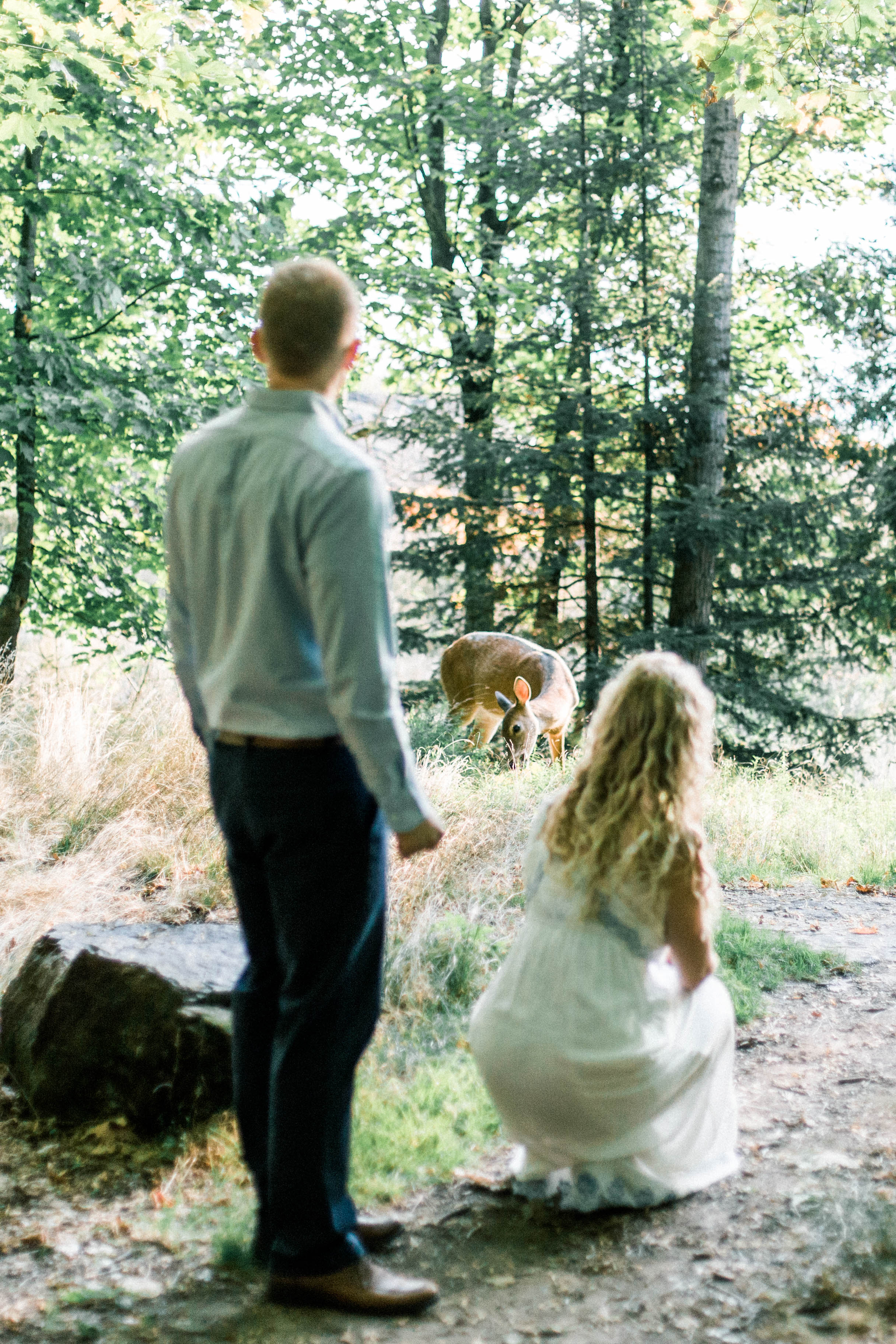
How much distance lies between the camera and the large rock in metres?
3.50

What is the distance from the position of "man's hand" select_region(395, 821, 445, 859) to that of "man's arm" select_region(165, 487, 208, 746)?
0.57 metres

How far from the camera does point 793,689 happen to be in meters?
13.6

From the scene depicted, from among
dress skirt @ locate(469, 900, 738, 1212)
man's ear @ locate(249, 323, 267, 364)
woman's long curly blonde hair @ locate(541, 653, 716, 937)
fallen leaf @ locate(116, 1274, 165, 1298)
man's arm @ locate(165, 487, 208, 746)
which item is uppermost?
man's ear @ locate(249, 323, 267, 364)

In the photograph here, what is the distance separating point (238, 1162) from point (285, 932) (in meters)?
1.33

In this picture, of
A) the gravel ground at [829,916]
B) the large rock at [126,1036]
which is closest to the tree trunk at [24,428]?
the large rock at [126,1036]

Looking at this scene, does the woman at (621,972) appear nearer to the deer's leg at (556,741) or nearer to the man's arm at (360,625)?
the man's arm at (360,625)

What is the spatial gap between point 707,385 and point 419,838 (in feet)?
38.6

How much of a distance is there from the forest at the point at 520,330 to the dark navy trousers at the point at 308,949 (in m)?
7.26

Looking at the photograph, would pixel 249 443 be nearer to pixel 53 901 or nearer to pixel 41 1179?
pixel 41 1179

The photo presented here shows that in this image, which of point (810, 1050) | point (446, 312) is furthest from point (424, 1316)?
point (446, 312)

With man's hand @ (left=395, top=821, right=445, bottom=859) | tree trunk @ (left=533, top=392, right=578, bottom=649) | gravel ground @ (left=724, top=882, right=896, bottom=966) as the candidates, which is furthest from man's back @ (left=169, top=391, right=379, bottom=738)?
tree trunk @ (left=533, top=392, right=578, bottom=649)

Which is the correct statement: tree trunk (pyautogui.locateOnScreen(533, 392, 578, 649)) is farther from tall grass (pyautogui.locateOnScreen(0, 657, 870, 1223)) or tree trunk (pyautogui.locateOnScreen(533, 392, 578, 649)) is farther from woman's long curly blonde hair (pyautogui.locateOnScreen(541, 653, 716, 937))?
woman's long curly blonde hair (pyautogui.locateOnScreen(541, 653, 716, 937))

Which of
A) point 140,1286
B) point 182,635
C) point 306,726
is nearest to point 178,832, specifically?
point 140,1286

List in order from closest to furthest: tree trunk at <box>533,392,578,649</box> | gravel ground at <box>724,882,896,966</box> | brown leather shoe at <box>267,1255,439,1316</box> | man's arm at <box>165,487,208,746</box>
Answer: brown leather shoe at <box>267,1255,439,1316</box> < man's arm at <box>165,487,208,746</box> < gravel ground at <box>724,882,896,966</box> < tree trunk at <box>533,392,578,649</box>
